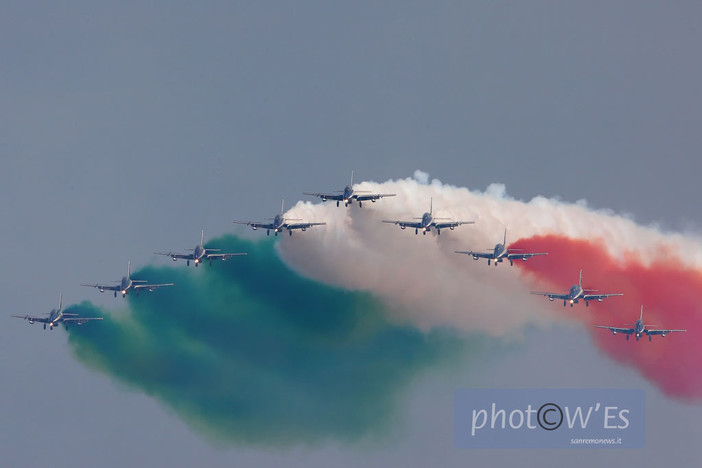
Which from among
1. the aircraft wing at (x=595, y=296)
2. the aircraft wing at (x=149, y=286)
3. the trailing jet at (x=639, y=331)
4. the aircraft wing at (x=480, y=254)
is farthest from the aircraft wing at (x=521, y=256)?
the aircraft wing at (x=149, y=286)

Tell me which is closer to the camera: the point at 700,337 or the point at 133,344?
the point at 700,337

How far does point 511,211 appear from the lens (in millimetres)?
175875

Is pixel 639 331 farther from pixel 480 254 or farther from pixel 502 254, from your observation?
pixel 480 254

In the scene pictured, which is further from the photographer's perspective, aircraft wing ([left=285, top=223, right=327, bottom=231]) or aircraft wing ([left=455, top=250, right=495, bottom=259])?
aircraft wing ([left=285, top=223, right=327, bottom=231])

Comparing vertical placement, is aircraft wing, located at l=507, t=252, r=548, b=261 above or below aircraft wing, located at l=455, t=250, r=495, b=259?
below

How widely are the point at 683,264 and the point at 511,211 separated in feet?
57.4

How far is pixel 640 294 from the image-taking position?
174 m

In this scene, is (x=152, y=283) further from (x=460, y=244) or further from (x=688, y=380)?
(x=688, y=380)

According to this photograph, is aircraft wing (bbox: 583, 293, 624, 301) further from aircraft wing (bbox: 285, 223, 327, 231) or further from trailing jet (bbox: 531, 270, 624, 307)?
aircraft wing (bbox: 285, 223, 327, 231)

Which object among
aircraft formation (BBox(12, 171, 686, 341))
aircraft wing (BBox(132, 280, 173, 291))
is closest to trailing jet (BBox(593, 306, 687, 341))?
aircraft formation (BBox(12, 171, 686, 341))

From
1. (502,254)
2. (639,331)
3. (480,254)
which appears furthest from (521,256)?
(639,331)

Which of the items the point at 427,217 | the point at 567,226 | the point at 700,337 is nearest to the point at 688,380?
the point at 700,337

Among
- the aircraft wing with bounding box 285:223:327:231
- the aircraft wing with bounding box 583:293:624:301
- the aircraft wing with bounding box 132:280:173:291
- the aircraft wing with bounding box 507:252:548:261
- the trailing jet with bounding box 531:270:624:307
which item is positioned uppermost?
the aircraft wing with bounding box 285:223:327:231

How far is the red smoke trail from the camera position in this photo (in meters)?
173
